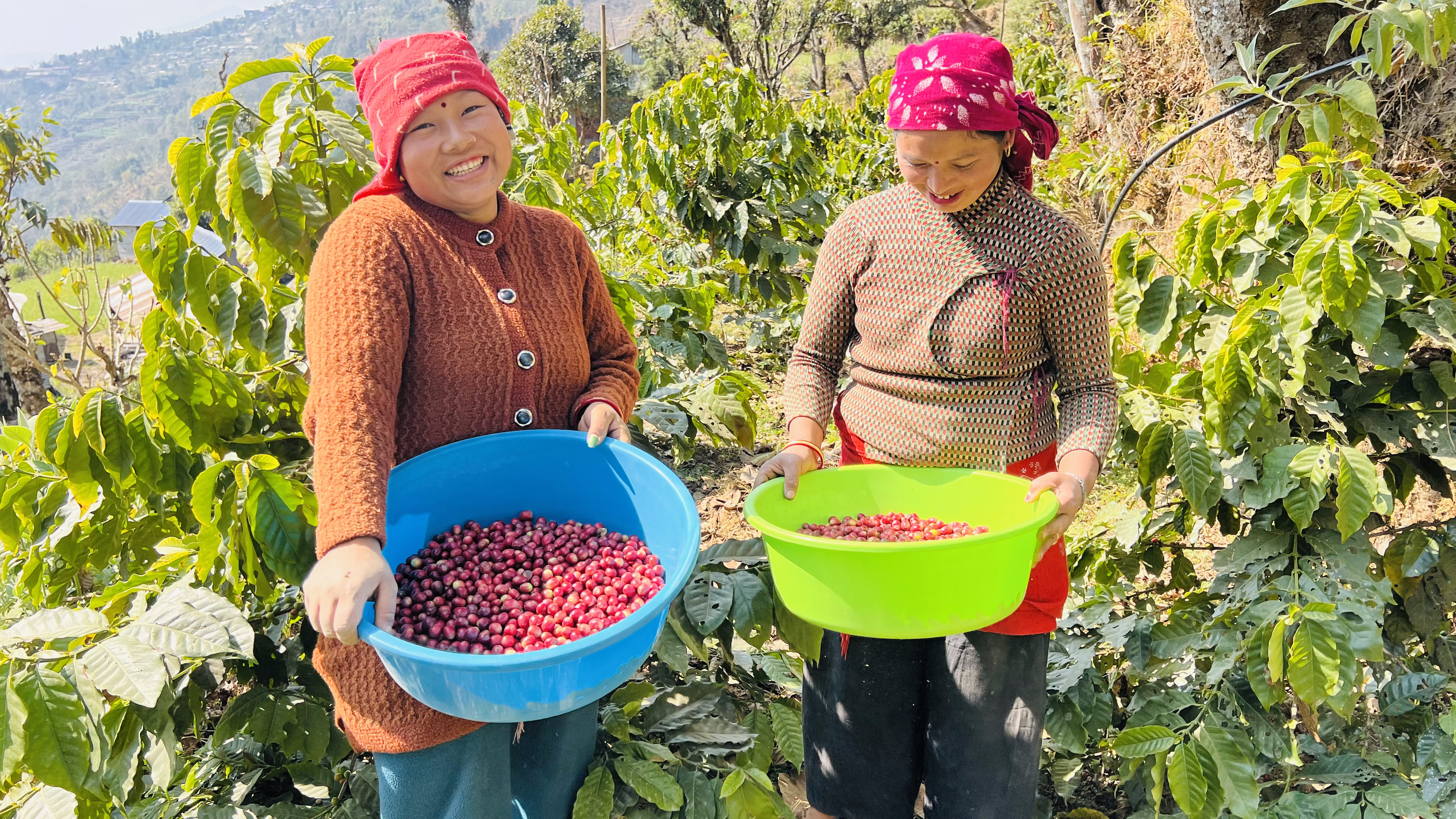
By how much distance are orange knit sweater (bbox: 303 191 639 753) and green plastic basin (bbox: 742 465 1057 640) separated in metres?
0.34

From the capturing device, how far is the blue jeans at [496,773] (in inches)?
48.5

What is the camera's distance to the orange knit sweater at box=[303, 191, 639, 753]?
1.09 meters

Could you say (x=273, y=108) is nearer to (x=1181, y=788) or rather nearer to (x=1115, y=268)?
(x=1115, y=268)

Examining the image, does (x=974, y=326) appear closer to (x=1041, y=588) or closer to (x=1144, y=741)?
(x=1041, y=588)

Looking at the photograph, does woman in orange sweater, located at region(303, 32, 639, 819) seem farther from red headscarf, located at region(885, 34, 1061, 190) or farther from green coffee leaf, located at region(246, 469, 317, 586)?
red headscarf, located at region(885, 34, 1061, 190)

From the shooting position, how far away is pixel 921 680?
64.2 inches

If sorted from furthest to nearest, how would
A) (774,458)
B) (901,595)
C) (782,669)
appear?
(782,669), (774,458), (901,595)

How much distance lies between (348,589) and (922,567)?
73 cm

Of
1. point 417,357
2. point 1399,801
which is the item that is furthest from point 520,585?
point 1399,801

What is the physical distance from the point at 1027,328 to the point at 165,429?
4.37 feet

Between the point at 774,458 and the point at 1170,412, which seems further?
the point at 1170,412

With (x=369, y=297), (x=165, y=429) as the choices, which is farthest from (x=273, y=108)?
(x=369, y=297)

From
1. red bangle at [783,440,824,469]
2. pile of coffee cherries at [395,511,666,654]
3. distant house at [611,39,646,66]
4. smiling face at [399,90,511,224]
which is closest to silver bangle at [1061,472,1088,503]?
red bangle at [783,440,824,469]

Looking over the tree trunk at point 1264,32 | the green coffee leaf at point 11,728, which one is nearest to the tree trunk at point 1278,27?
the tree trunk at point 1264,32
